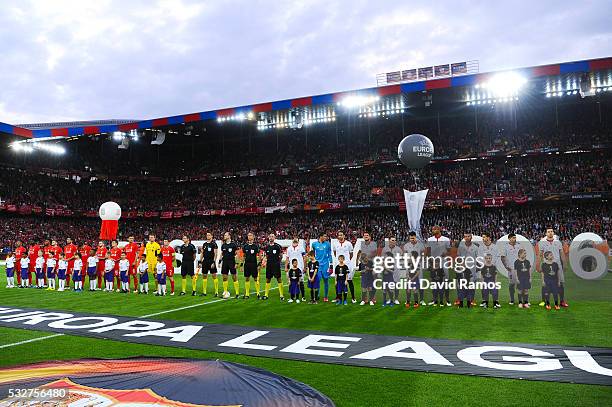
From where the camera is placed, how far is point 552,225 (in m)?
30.7

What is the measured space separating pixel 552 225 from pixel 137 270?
2761cm

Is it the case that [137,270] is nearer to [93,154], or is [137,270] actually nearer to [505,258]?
[505,258]

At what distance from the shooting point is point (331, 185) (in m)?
39.8

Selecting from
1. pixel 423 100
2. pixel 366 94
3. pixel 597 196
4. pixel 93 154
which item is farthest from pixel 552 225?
pixel 93 154

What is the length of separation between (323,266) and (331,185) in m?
28.2

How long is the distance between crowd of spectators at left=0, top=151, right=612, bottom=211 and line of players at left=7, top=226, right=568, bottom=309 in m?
19.3

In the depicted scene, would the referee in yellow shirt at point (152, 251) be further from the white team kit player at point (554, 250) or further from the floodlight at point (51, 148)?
the floodlight at point (51, 148)

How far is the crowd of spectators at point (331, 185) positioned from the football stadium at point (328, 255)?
0.63 ft

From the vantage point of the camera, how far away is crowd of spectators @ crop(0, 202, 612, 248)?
3072cm

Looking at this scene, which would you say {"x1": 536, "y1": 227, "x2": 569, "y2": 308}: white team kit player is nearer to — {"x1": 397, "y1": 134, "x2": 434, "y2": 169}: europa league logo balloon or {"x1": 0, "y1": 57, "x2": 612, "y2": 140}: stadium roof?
{"x1": 397, "y1": 134, "x2": 434, "y2": 169}: europa league logo balloon

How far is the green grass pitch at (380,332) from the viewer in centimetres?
459

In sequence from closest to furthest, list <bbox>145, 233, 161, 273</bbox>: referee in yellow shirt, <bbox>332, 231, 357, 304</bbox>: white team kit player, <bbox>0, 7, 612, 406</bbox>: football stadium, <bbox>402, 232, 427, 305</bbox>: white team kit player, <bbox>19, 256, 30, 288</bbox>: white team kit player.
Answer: <bbox>0, 7, 612, 406</bbox>: football stadium < <bbox>402, 232, 427, 305</bbox>: white team kit player < <bbox>332, 231, 357, 304</bbox>: white team kit player < <bbox>145, 233, 161, 273</bbox>: referee in yellow shirt < <bbox>19, 256, 30, 288</bbox>: white team kit player

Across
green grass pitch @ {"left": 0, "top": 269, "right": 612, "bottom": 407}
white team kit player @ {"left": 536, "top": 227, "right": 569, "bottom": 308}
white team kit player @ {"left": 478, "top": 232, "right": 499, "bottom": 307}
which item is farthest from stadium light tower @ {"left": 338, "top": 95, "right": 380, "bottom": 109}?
white team kit player @ {"left": 536, "top": 227, "right": 569, "bottom": 308}

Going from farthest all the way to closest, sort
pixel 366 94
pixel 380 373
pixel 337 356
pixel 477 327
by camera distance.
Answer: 1. pixel 366 94
2. pixel 477 327
3. pixel 337 356
4. pixel 380 373
